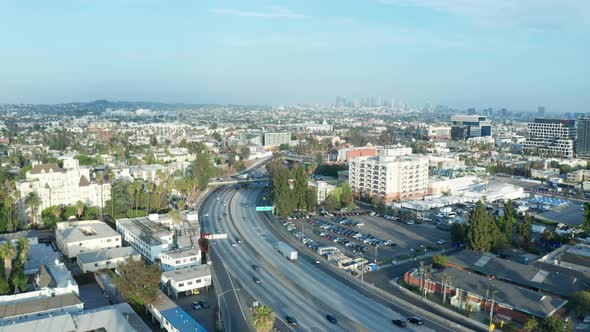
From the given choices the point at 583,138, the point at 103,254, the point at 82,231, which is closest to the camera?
the point at 103,254

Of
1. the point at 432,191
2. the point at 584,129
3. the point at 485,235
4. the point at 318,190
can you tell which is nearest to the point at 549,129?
the point at 584,129

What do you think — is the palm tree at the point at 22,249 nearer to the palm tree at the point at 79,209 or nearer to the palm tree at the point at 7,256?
the palm tree at the point at 7,256

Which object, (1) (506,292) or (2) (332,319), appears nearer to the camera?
(2) (332,319)

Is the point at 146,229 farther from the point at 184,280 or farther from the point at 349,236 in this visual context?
the point at 349,236

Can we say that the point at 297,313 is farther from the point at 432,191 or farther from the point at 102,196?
the point at 432,191

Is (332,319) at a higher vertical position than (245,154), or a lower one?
lower

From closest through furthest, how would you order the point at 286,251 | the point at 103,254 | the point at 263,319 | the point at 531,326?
the point at 263,319, the point at 531,326, the point at 103,254, the point at 286,251

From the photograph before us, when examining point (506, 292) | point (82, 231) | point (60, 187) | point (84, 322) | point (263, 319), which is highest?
point (60, 187)

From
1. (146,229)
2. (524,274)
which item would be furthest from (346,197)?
(524,274)
